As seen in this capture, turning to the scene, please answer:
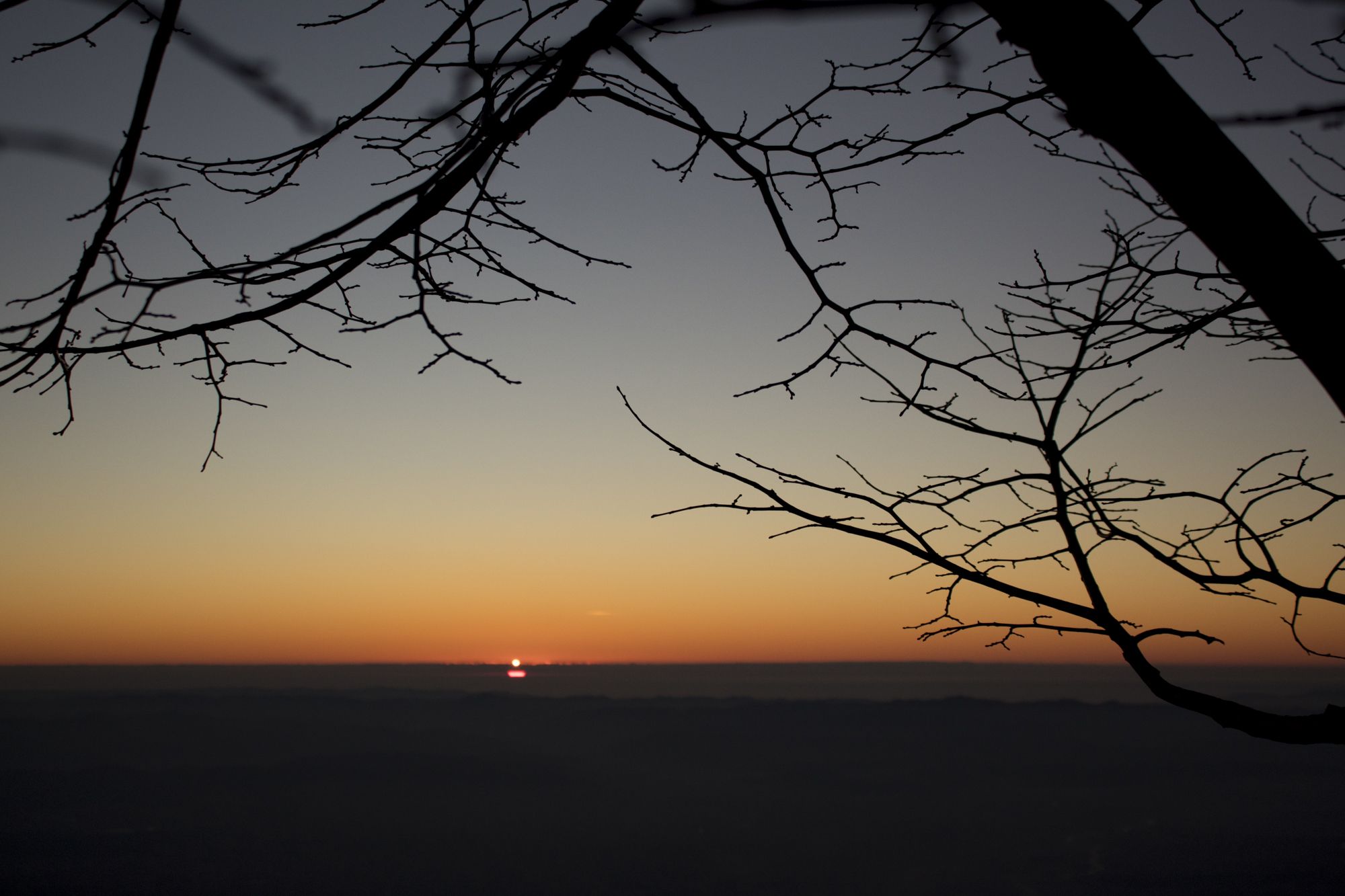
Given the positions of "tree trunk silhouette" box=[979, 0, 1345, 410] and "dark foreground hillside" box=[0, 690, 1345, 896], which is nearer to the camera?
"tree trunk silhouette" box=[979, 0, 1345, 410]

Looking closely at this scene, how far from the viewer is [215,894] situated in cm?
14150

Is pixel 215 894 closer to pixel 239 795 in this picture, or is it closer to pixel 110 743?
pixel 239 795

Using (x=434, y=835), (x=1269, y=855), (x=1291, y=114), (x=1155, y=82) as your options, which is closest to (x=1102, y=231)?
(x=1291, y=114)

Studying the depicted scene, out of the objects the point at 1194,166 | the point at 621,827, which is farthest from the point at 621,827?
the point at 1194,166

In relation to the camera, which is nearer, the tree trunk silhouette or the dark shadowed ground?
the tree trunk silhouette

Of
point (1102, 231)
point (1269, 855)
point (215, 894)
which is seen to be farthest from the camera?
point (1269, 855)

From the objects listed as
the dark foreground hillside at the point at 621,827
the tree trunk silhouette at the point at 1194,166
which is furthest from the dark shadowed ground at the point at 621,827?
the tree trunk silhouette at the point at 1194,166

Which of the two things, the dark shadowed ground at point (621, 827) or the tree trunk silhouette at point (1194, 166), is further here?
the dark shadowed ground at point (621, 827)

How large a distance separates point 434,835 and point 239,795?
1890 inches

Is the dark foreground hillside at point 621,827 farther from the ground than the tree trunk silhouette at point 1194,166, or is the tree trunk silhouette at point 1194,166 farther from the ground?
the tree trunk silhouette at point 1194,166

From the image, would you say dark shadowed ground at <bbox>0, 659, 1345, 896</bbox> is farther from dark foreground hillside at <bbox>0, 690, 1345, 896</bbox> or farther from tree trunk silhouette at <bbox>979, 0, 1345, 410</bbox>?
tree trunk silhouette at <bbox>979, 0, 1345, 410</bbox>

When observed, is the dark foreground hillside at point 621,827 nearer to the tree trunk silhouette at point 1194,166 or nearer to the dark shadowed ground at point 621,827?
the dark shadowed ground at point 621,827

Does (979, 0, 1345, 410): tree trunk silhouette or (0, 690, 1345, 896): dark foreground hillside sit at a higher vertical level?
(979, 0, 1345, 410): tree trunk silhouette

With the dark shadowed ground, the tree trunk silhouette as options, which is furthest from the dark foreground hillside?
the tree trunk silhouette
